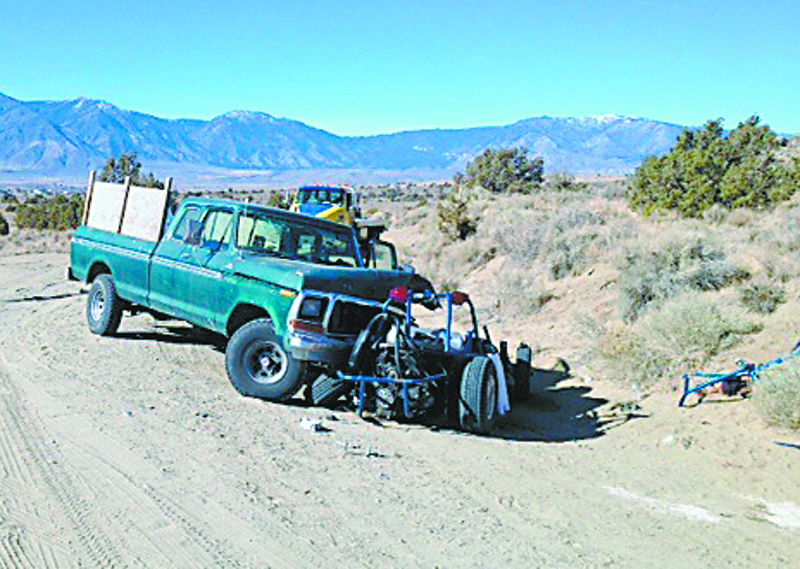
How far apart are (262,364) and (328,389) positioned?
0.75 metres

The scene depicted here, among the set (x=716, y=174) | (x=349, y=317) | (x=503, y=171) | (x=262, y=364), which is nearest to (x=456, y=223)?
(x=716, y=174)

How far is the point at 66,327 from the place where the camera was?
38.7 ft

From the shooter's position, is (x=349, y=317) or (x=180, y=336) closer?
(x=349, y=317)

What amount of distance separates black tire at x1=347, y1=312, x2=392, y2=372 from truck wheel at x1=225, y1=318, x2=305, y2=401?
24.9 inches

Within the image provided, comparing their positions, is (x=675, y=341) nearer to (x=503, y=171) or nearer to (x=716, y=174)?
(x=716, y=174)

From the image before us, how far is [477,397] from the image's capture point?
7797 millimetres

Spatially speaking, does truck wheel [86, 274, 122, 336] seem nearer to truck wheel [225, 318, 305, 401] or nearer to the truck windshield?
the truck windshield

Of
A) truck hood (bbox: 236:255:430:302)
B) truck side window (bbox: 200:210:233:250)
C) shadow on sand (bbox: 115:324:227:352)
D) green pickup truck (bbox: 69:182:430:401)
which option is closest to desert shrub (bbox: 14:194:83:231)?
shadow on sand (bbox: 115:324:227:352)

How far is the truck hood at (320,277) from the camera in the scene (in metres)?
8.22

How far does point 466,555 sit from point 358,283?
3988 millimetres

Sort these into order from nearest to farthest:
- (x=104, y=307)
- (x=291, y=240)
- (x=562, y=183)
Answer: (x=291, y=240) < (x=104, y=307) < (x=562, y=183)

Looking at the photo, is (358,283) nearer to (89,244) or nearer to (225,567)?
(225,567)

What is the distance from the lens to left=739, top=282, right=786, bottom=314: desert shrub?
35.7 ft

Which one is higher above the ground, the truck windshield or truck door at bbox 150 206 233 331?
the truck windshield
